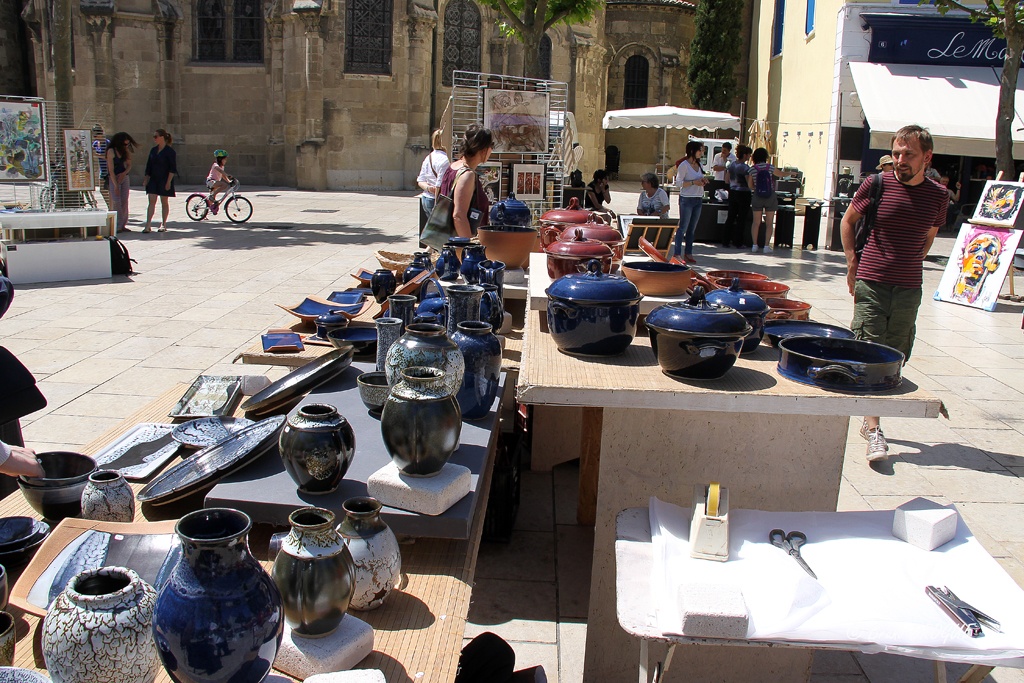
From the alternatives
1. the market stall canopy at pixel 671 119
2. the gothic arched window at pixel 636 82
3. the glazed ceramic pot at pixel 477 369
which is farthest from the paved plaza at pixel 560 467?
the gothic arched window at pixel 636 82

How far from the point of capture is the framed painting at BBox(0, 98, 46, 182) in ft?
36.8

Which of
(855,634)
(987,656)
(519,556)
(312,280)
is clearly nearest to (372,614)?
(855,634)

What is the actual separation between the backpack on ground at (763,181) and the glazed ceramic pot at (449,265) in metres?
9.73

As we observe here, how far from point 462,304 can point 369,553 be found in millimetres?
1701

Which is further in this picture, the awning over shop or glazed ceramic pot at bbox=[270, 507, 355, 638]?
the awning over shop

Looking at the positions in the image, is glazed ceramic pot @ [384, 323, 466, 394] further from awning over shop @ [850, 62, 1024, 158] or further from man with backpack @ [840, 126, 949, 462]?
awning over shop @ [850, 62, 1024, 158]

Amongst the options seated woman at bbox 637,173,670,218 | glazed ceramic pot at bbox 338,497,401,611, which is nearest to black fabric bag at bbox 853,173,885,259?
glazed ceramic pot at bbox 338,497,401,611

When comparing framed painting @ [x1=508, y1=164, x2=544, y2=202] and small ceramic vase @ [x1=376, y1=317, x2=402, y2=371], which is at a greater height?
framed painting @ [x1=508, y1=164, x2=544, y2=202]

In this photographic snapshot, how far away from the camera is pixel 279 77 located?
2370 centimetres

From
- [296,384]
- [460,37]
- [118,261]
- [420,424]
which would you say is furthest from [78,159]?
[460,37]

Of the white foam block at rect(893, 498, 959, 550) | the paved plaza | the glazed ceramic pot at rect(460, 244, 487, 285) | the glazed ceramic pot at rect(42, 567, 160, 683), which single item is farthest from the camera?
the glazed ceramic pot at rect(460, 244, 487, 285)

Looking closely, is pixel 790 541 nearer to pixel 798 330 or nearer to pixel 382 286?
pixel 798 330

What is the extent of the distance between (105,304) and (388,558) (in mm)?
7609

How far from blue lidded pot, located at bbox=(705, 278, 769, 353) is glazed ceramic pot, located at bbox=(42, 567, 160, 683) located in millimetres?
1962
